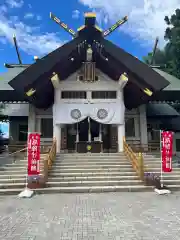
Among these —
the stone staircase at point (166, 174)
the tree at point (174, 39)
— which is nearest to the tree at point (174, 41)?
the tree at point (174, 39)

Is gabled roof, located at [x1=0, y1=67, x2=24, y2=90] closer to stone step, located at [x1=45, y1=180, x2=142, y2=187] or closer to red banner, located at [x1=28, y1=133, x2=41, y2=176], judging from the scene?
red banner, located at [x1=28, y1=133, x2=41, y2=176]

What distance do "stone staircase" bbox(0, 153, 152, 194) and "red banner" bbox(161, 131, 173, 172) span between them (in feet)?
4.58

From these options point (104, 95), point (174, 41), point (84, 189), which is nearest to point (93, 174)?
point (84, 189)

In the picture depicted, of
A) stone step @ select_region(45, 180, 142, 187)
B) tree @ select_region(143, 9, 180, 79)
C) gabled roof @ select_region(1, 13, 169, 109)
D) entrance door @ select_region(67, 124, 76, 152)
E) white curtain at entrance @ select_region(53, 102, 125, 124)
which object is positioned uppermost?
tree @ select_region(143, 9, 180, 79)

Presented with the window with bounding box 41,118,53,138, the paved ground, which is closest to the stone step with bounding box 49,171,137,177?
the paved ground

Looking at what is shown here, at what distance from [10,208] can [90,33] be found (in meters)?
11.7

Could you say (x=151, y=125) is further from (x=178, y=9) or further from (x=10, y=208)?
(x=178, y=9)

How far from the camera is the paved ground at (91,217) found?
475 centimetres

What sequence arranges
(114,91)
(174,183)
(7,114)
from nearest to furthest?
(174,183) < (114,91) < (7,114)

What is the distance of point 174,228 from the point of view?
5.06 meters

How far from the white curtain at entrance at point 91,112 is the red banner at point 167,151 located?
4.88m

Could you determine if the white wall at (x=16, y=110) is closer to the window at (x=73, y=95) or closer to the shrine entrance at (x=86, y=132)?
the shrine entrance at (x=86, y=132)

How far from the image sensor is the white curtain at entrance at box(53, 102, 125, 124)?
14539 mm

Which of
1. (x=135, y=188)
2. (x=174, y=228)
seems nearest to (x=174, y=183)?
(x=135, y=188)
